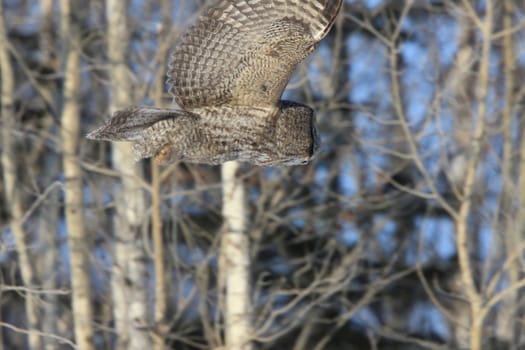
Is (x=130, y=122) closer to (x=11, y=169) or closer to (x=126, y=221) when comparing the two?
(x=126, y=221)

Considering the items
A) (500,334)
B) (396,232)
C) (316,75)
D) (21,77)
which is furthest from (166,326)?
(21,77)

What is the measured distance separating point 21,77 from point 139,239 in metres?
6.15

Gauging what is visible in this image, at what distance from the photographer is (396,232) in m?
13.2

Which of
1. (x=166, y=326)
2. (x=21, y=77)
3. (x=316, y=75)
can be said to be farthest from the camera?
(x=21, y=77)

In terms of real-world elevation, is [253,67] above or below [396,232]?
above

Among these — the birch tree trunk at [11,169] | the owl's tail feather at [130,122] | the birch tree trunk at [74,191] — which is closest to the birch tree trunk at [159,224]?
the birch tree trunk at [74,191]

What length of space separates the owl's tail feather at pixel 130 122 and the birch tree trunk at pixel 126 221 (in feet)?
9.12

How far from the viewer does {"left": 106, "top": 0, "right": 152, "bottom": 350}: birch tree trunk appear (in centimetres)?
820

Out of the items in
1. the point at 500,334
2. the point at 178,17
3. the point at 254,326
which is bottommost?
the point at 500,334

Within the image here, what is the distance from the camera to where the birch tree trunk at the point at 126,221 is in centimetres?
820

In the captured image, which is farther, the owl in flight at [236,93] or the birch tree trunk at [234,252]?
the birch tree trunk at [234,252]

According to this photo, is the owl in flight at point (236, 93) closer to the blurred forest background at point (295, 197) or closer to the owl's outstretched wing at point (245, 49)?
the owl's outstretched wing at point (245, 49)

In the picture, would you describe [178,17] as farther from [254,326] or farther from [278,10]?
[278,10]

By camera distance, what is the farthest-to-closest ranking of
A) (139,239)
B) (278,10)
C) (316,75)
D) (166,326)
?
1. (316,75)
2. (139,239)
3. (166,326)
4. (278,10)
